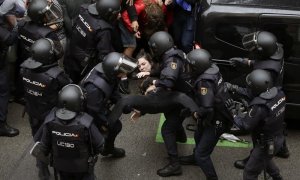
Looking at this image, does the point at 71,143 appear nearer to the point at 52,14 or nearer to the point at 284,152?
the point at 52,14

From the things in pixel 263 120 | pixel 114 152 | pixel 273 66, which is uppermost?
pixel 273 66

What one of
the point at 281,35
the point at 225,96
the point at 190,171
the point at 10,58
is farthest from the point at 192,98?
the point at 10,58

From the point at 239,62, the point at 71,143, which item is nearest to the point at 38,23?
the point at 71,143

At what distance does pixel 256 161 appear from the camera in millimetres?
5172

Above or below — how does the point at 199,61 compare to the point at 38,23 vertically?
below

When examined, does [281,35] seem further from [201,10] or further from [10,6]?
[10,6]

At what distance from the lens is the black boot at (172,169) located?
19.3 ft

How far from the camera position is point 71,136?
471 cm

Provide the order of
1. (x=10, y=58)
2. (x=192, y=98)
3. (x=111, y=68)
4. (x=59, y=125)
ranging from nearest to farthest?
1. (x=59, y=125)
2. (x=111, y=68)
3. (x=192, y=98)
4. (x=10, y=58)

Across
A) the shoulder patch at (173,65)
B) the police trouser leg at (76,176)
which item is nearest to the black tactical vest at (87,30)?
the shoulder patch at (173,65)

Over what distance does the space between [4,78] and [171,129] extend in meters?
2.29

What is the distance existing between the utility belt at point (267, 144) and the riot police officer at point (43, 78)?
2081mm

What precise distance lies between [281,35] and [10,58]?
363 cm

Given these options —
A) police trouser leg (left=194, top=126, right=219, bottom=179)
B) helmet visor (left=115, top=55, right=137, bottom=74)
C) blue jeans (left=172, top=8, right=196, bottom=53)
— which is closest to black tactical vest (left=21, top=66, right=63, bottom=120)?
helmet visor (left=115, top=55, right=137, bottom=74)
